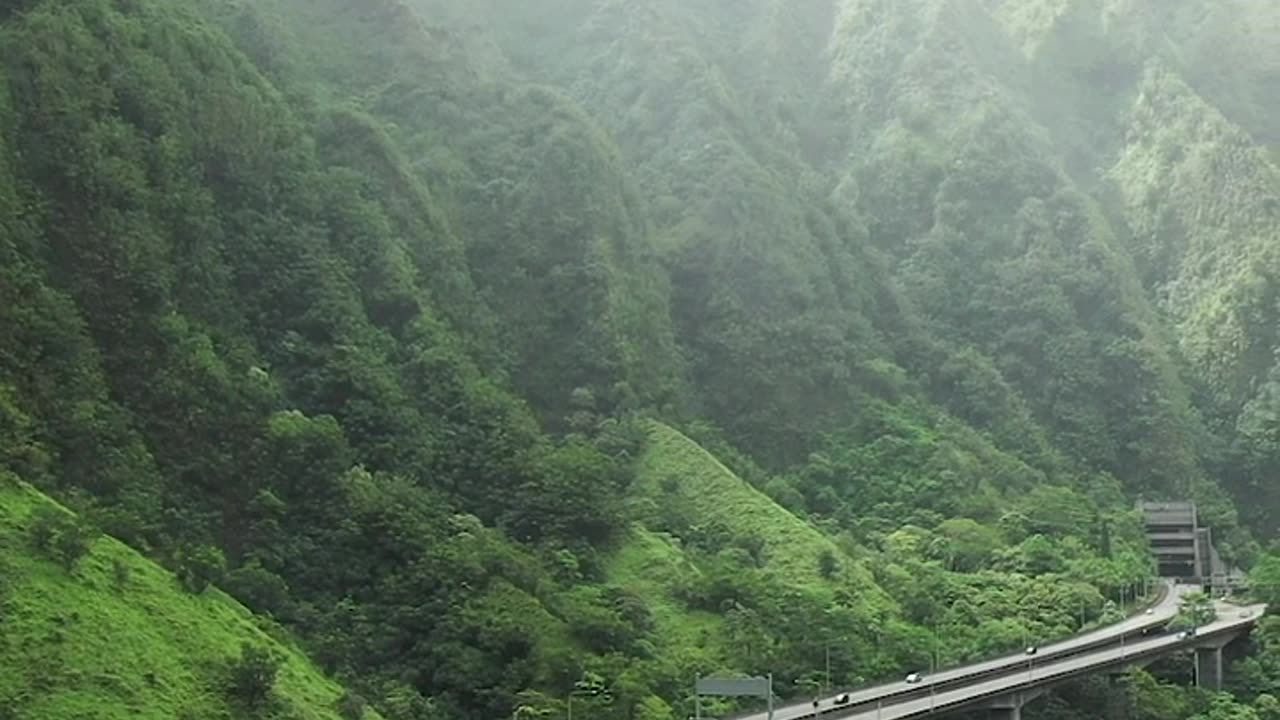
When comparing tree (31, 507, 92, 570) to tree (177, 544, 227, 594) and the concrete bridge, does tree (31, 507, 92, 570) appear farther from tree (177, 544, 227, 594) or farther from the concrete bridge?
the concrete bridge

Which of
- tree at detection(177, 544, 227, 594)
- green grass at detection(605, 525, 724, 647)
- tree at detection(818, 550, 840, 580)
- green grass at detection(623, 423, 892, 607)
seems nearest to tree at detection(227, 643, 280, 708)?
tree at detection(177, 544, 227, 594)

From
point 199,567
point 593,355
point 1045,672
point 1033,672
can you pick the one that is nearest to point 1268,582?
point 1045,672

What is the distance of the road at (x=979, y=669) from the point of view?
51188mm

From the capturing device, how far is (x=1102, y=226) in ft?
403

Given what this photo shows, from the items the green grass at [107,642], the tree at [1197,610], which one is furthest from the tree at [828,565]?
the green grass at [107,642]

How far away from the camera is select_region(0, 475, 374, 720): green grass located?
36.6 m

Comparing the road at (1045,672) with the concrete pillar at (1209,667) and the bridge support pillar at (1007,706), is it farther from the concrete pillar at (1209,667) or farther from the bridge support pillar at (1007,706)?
→ the concrete pillar at (1209,667)

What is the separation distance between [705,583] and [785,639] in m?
4.22

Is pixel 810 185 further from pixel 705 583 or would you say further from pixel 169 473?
pixel 169 473

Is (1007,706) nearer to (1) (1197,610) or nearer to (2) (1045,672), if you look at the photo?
(2) (1045,672)

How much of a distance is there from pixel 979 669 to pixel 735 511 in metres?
14.9

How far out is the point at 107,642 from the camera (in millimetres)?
38469

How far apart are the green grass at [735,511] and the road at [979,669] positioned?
7189mm

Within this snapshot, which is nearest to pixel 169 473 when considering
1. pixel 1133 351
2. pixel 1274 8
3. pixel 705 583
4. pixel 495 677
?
pixel 495 677
